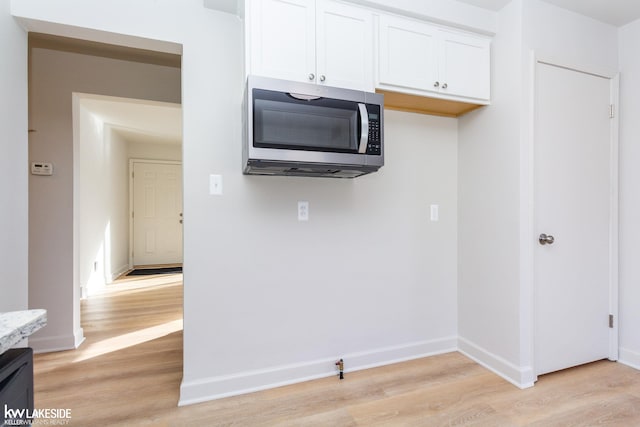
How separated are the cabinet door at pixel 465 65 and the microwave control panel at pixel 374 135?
61cm

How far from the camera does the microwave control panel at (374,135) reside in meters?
1.71

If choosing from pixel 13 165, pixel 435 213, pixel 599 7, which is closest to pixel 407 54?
pixel 435 213

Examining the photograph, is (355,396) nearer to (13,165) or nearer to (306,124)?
(306,124)

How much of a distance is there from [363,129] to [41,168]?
258 centimetres

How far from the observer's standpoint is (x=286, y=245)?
Result: 2014 millimetres

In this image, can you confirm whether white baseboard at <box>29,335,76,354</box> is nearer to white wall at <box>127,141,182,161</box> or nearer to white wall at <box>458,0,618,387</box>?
white wall at <box>458,0,618,387</box>

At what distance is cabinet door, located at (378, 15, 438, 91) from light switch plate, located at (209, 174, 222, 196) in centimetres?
113

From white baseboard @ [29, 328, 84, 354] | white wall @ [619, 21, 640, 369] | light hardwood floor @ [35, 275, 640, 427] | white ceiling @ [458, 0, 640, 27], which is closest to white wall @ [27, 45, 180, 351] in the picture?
white baseboard @ [29, 328, 84, 354]

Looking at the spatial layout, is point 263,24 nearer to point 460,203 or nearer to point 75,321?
point 460,203

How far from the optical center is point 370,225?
87.3 inches

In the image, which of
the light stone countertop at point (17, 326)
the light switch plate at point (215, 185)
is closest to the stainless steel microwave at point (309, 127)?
the light switch plate at point (215, 185)

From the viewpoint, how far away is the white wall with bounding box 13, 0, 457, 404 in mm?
1817

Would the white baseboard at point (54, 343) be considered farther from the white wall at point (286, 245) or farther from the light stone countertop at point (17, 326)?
the light stone countertop at point (17, 326)

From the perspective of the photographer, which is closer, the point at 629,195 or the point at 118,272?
the point at 629,195
